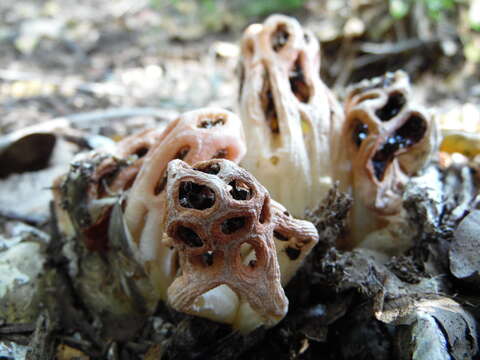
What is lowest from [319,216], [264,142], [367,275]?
[367,275]

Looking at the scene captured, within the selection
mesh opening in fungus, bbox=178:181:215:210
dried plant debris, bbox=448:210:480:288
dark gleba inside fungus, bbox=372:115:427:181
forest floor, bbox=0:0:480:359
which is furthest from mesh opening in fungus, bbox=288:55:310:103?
mesh opening in fungus, bbox=178:181:215:210

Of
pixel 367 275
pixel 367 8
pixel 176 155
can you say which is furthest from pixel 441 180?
pixel 367 8

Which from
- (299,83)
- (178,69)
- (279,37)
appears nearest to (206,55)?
(178,69)

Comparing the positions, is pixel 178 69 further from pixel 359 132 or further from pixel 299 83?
pixel 359 132

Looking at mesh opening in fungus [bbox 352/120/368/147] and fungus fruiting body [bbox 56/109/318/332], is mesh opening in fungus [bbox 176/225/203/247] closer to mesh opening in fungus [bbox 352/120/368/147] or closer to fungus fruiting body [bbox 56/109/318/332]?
fungus fruiting body [bbox 56/109/318/332]

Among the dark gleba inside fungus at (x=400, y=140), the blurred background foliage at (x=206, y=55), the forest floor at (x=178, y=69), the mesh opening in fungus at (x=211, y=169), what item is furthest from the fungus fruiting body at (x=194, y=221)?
the blurred background foliage at (x=206, y=55)

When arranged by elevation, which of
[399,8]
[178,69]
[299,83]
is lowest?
[178,69]

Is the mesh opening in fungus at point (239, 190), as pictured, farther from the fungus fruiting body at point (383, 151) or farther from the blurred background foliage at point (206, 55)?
the blurred background foliage at point (206, 55)

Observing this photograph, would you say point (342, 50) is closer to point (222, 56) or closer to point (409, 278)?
point (222, 56)
